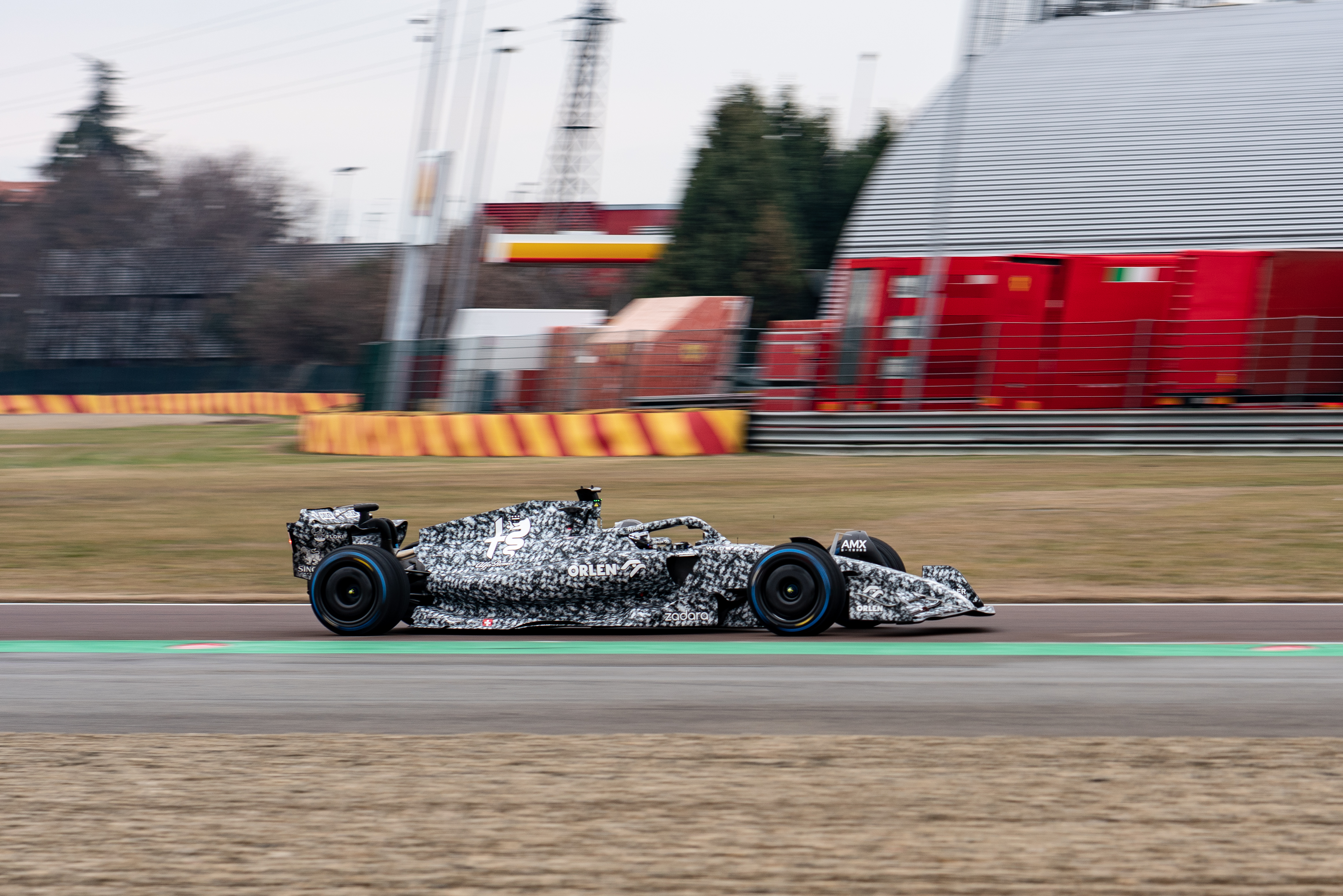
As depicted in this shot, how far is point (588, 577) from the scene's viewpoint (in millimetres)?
8344

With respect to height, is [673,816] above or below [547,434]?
below

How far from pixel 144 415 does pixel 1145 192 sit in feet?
96.7

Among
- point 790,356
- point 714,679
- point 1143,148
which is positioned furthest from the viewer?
point 1143,148

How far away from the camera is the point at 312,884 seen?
13.2 feet

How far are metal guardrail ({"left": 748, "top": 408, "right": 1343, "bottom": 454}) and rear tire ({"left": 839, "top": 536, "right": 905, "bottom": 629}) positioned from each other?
12.6 meters

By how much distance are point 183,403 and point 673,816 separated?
49.5 meters

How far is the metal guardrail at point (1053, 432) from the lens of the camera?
19984mm

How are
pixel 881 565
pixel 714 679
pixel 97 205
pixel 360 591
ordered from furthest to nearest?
pixel 97 205 < pixel 360 591 < pixel 881 565 < pixel 714 679

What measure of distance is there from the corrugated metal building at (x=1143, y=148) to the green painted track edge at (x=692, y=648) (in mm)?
21738

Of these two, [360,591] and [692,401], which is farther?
[692,401]

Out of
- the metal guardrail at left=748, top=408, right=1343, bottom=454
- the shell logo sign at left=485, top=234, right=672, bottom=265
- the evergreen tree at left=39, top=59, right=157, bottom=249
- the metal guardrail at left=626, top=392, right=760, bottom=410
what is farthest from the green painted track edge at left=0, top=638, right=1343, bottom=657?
the evergreen tree at left=39, top=59, right=157, bottom=249

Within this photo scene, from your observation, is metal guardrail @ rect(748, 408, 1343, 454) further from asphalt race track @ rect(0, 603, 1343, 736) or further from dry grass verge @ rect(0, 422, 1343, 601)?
asphalt race track @ rect(0, 603, 1343, 736)

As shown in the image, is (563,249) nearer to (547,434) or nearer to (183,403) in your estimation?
(183,403)

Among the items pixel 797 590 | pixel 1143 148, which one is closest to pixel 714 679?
pixel 797 590
